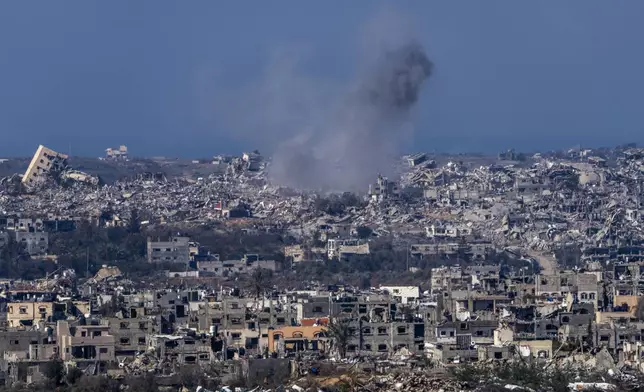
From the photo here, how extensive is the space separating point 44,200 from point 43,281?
A: 23.5 m

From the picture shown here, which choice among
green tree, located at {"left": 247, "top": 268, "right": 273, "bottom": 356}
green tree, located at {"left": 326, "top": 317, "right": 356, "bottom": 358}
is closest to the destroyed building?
green tree, located at {"left": 247, "top": 268, "right": 273, "bottom": 356}

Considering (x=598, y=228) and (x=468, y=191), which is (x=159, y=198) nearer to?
(x=468, y=191)

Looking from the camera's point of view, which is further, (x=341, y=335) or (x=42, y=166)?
(x=42, y=166)

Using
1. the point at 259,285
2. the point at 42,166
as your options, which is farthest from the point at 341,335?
the point at 42,166

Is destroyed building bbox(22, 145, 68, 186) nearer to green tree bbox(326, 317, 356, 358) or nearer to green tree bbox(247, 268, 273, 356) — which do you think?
green tree bbox(247, 268, 273, 356)

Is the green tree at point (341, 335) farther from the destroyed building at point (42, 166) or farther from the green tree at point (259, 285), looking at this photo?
the destroyed building at point (42, 166)

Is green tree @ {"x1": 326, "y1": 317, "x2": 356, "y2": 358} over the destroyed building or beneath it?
beneath

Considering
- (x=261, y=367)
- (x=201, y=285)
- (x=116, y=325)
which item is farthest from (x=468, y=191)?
(x=261, y=367)

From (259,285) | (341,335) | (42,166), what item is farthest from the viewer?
(42,166)

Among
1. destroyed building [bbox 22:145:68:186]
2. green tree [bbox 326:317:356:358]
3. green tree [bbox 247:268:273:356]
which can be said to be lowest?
green tree [bbox 326:317:356:358]

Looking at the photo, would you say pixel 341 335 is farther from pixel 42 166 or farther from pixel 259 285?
pixel 42 166

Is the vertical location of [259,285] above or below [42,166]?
below

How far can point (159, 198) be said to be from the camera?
84938 millimetres

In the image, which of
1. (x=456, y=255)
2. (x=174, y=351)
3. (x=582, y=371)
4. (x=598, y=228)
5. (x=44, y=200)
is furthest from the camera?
(x=44, y=200)
